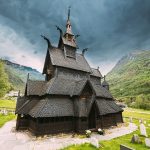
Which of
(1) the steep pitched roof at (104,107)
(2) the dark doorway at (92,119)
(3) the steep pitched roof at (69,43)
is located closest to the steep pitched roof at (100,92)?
(1) the steep pitched roof at (104,107)

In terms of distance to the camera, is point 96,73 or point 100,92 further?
point 96,73

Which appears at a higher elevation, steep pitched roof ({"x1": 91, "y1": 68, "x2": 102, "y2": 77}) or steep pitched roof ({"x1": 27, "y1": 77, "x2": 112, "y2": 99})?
steep pitched roof ({"x1": 91, "y1": 68, "x2": 102, "y2": 77})

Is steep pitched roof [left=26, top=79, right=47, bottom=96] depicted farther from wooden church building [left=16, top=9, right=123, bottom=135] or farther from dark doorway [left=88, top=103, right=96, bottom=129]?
dark doorway [left=88, top=103, right=96, bottom=129]

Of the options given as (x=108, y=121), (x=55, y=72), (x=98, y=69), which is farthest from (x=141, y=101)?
(x=55, y=72)

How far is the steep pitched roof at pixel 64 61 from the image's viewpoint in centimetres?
2552

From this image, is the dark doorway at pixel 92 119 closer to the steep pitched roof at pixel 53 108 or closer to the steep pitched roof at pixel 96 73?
the steep pitched roof at pixel 53 108

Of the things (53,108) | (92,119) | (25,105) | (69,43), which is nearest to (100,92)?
(92,119)

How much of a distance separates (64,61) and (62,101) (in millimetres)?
7947

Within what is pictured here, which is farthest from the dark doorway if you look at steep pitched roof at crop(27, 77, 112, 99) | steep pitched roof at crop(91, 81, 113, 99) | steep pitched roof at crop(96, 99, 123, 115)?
steep pitched roof at crop(91, 81, 113, 99)

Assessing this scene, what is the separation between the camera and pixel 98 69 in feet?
125

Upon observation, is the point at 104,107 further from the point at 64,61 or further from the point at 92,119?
the point at 64,61

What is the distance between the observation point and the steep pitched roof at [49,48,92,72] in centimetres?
2552

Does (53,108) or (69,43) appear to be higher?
(69,43)

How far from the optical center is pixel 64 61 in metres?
26.6
